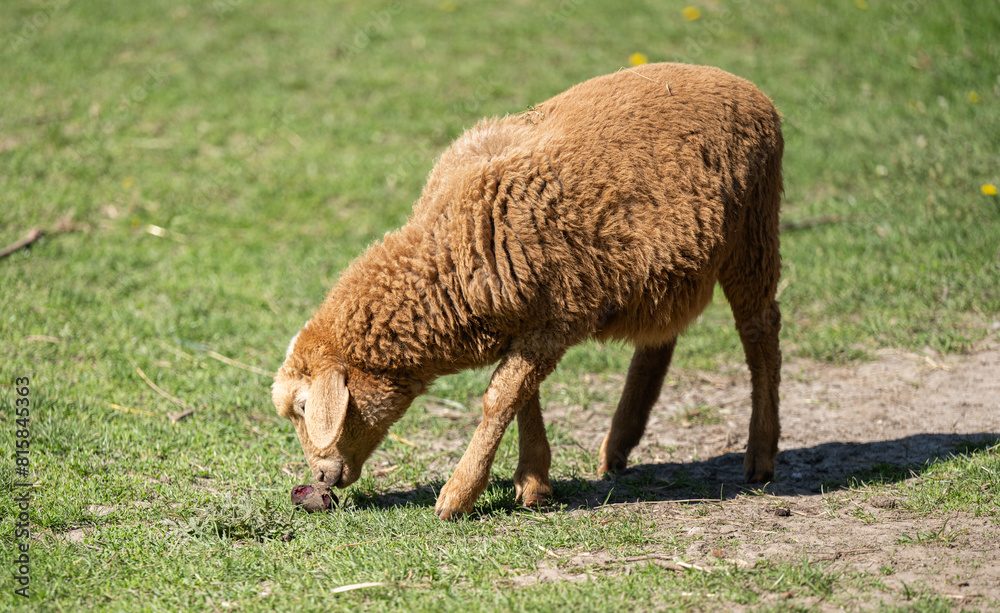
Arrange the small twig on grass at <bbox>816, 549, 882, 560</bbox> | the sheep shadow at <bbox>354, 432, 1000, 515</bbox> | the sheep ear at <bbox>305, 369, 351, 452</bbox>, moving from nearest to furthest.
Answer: the small twig on grass at <bbox>816, 549, 882, 560</bbox>
the sheep ear at <bbox>305, 369, 351, 452</bbox>
the sheep shadow at <bbox>354, 432, 1000, 515</bbox>

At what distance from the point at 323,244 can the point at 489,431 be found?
5140 millimetres

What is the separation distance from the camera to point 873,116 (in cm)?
1111

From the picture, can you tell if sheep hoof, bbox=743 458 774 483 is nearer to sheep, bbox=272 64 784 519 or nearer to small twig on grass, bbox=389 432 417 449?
sheep, bbox=272 64 784 519

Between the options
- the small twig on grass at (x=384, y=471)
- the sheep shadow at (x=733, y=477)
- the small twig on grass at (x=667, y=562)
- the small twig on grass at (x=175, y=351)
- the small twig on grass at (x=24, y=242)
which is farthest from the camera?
the small twig on grass at (x=24, y=242)

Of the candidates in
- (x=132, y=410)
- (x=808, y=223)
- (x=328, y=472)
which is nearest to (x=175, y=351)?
(x=132, y=410)

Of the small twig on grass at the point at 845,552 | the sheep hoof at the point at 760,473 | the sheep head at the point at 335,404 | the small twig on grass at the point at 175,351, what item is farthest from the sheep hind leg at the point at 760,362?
the small twig on grass at the point at 175,351

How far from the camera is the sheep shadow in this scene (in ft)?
16.9

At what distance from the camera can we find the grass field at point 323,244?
4.29m

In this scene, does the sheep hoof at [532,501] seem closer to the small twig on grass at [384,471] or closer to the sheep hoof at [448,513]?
the sheep hoof at [448,513]

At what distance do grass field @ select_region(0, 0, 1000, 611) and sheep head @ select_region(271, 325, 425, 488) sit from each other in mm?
363

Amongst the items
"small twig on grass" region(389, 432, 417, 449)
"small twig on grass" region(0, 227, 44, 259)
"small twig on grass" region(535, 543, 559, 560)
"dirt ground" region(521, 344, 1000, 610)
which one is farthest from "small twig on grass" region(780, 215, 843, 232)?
"small twig on grass" region(0, 227, 44, 259)

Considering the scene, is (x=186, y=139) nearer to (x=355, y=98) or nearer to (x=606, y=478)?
(x=355, y=98)

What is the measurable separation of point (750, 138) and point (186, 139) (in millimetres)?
7781

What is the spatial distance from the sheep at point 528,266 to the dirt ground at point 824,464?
991 millimetres
